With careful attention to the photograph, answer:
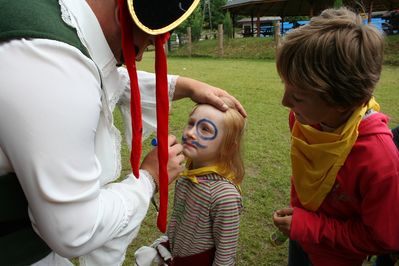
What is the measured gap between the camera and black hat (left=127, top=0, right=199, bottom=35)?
3.67 feet

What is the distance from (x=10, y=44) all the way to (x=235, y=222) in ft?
4.30

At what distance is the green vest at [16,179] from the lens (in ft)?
3.08

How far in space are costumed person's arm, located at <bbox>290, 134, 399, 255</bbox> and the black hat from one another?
2.87ft

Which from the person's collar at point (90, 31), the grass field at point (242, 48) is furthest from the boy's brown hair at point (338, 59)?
the grass field at point (242, 48)

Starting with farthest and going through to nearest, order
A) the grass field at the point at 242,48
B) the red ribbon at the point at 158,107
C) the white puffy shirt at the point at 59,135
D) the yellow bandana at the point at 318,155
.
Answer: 1. the grass field at the point at 242,48
2. the yellow bandana at the point at 318,155
3. the red ribbon at the point at 158,107
4. the white puffy shirt at the point at 59,135

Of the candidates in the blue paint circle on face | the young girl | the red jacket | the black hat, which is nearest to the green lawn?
the young girl

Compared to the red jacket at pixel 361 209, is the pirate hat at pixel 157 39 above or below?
above

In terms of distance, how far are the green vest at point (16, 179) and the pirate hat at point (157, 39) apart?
18 cm

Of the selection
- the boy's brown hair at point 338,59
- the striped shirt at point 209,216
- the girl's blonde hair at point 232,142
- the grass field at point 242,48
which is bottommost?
the grass field at point 242,48

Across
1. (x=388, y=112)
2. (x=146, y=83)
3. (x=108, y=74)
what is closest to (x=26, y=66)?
(x=108, y=74)

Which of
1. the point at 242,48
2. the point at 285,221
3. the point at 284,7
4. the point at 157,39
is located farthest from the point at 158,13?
the point at 284,7

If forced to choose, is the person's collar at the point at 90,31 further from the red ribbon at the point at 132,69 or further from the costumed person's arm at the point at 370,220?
the costumed person's arm at the point at 370,220

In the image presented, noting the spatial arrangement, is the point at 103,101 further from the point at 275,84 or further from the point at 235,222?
the point at 275,84

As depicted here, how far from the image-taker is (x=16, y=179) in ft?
3.57
